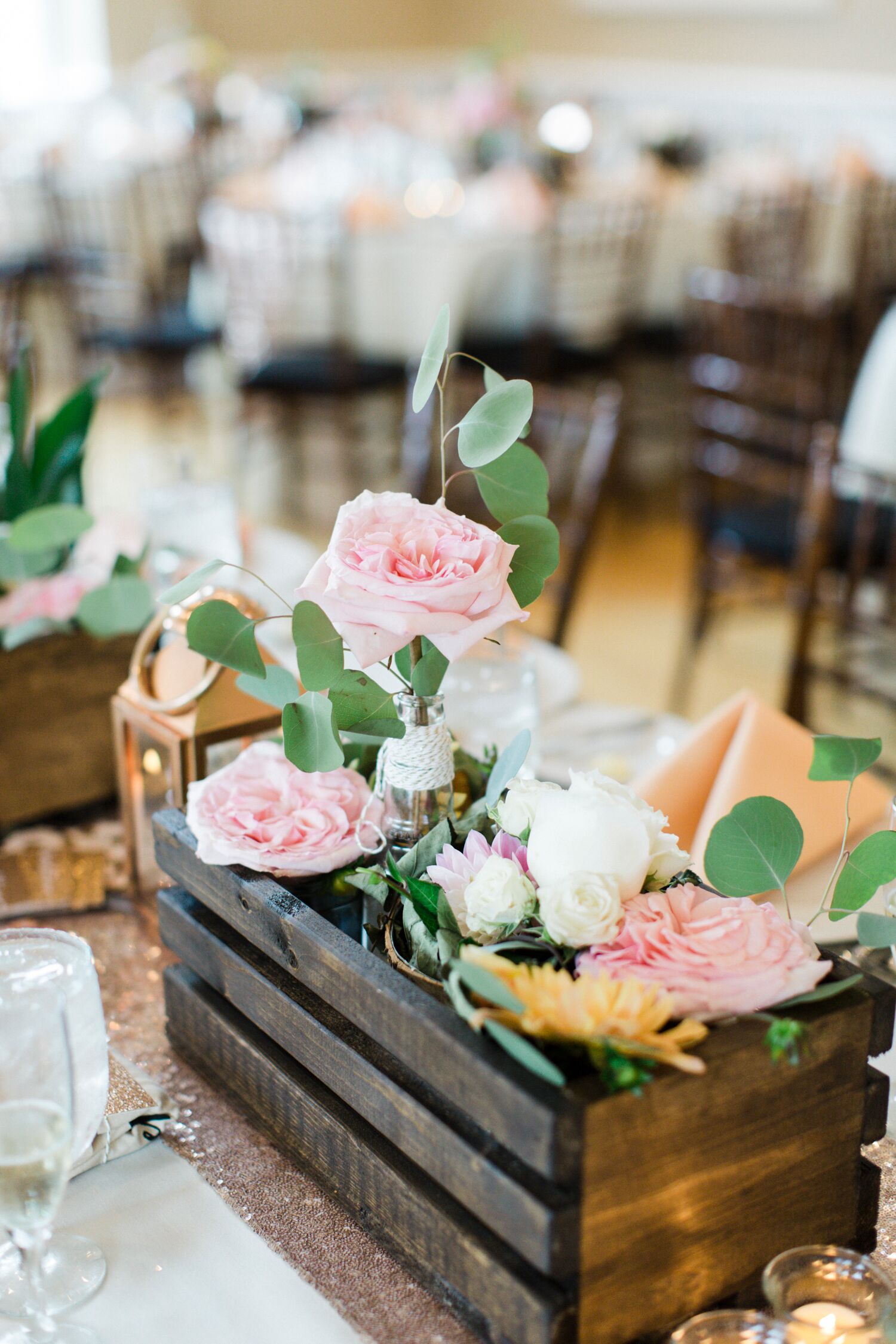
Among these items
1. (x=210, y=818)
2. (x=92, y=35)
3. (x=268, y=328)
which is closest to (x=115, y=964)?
(x=210, y=818)

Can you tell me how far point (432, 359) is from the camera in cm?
69

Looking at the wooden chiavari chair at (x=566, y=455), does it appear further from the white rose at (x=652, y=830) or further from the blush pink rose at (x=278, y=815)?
the white rose at (x=652, y=830)

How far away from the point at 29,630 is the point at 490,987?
27.6 inches

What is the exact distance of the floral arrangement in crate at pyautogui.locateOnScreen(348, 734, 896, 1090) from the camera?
570 millimetres

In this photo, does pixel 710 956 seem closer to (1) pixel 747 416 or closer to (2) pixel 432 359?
(2) pixel 432 359

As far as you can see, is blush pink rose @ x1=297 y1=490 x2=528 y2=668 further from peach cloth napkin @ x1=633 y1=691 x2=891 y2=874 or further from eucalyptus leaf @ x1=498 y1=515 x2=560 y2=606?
peach cloth napkin @ x1=633 y1=691 x2=891 y2=874

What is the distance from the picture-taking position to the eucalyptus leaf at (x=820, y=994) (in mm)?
603

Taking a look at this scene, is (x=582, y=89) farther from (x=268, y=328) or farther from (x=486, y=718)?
(x=486, y=718)

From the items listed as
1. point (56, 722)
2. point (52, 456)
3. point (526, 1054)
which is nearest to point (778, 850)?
point (526, 1054)

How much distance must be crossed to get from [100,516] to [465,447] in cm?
76

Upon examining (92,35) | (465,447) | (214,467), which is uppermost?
(92,35)

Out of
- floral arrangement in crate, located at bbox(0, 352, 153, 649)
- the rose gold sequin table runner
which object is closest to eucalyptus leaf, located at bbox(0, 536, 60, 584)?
floral arrangement in crate, located at bbox(0, 352, 153, 649)

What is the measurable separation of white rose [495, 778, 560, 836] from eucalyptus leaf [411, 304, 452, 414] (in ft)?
0.67

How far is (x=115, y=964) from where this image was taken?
97cm
